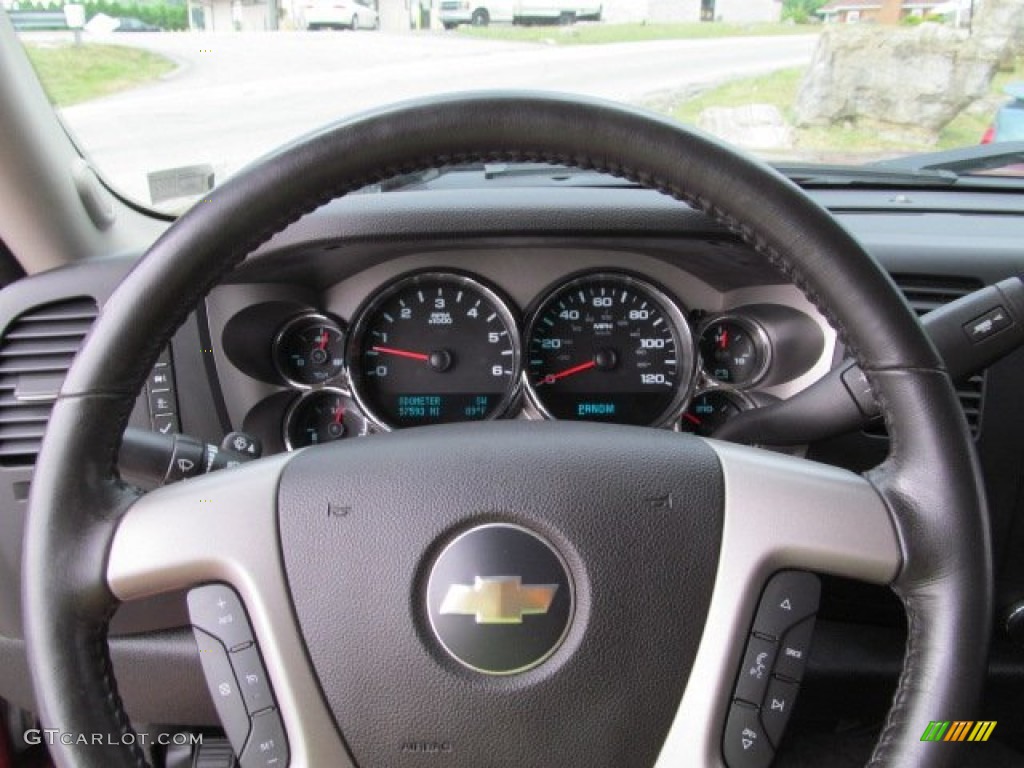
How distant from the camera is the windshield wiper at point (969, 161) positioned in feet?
8.18

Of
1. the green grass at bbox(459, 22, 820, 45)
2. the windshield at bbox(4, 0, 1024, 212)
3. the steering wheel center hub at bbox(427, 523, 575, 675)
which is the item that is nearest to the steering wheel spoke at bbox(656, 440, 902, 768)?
the steering wheel center hub at bbox(427, 523, 575, 675)

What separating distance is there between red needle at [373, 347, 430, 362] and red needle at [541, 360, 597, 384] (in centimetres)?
28

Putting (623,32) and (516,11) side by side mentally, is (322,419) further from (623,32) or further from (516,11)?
(623,32)

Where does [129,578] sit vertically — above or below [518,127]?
below

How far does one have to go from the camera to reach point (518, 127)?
A: 1085 millimetres

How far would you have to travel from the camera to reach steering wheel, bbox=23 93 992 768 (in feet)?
3.53

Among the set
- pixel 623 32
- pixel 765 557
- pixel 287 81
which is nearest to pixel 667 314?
pixel 623 32

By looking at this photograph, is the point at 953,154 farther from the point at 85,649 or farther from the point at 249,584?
the point at 85,649

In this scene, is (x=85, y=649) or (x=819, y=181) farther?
(x=819, y=181)

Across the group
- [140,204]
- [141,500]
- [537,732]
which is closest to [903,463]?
[537,732]

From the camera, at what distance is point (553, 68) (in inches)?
110

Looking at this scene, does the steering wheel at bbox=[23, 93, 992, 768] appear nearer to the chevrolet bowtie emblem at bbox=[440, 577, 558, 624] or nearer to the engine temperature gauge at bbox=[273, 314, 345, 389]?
the chevrolet bowtie emblem at bbox=[440, 577, 558, 624]

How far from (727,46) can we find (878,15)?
1.40 feet

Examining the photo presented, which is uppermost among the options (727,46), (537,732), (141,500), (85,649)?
(727,46)
